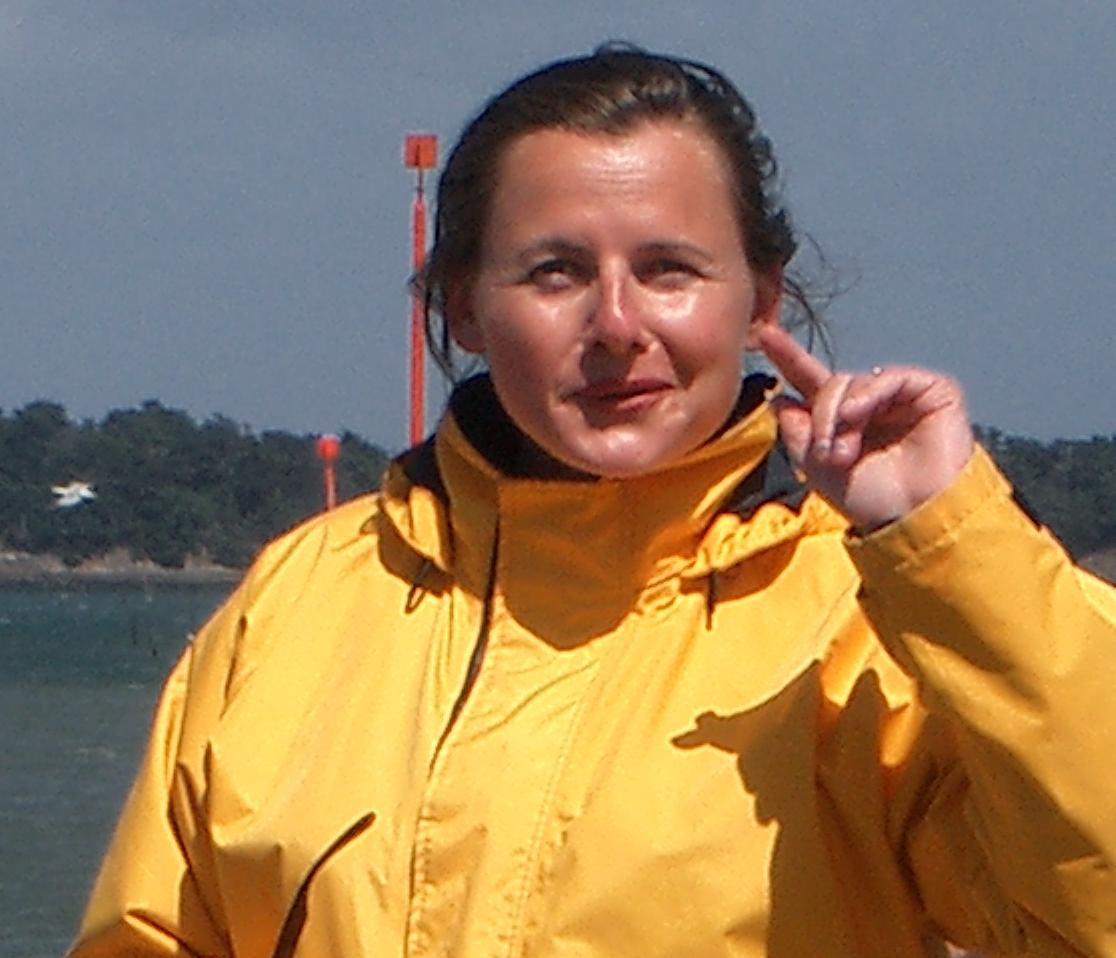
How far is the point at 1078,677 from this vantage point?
235 cm

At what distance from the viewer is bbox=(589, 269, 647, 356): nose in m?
2.64

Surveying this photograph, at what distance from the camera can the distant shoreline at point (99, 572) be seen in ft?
195

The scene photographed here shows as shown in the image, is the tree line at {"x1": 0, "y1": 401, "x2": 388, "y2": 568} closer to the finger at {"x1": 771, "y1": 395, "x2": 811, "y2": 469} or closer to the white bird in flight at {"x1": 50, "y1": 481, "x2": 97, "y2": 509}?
the white bird in flight at {"x1": 50, "y1": 481, "x2": 97, "y2": 509}

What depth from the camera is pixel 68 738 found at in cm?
3006

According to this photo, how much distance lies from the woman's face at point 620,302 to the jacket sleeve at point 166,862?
0.47 m

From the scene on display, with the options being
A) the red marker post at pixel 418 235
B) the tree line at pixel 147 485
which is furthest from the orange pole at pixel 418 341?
the tree line at pixel 147 485

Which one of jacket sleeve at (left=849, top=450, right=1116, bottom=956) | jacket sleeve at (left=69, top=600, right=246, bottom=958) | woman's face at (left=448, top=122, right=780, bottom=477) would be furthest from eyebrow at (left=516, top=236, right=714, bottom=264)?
jacket sleeve at (left=69, top=600, right=246, bottom=958)

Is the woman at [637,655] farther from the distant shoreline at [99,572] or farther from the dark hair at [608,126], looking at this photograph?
the distant shoreline at [99,572]

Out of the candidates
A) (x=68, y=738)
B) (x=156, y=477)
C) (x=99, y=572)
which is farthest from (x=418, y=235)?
(x=99, y=572)

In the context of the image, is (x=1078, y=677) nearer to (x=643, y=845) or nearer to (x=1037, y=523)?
(x=1037, y=523)

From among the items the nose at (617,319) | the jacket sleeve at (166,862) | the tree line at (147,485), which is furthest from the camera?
the tree line at (147,485)

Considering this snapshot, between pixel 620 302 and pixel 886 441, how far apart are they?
0.33 m

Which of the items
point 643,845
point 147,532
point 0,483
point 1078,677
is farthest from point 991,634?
point 147,532

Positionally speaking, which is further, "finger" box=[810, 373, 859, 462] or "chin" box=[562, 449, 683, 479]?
"chin" box=[562, 449, 683, 479]
